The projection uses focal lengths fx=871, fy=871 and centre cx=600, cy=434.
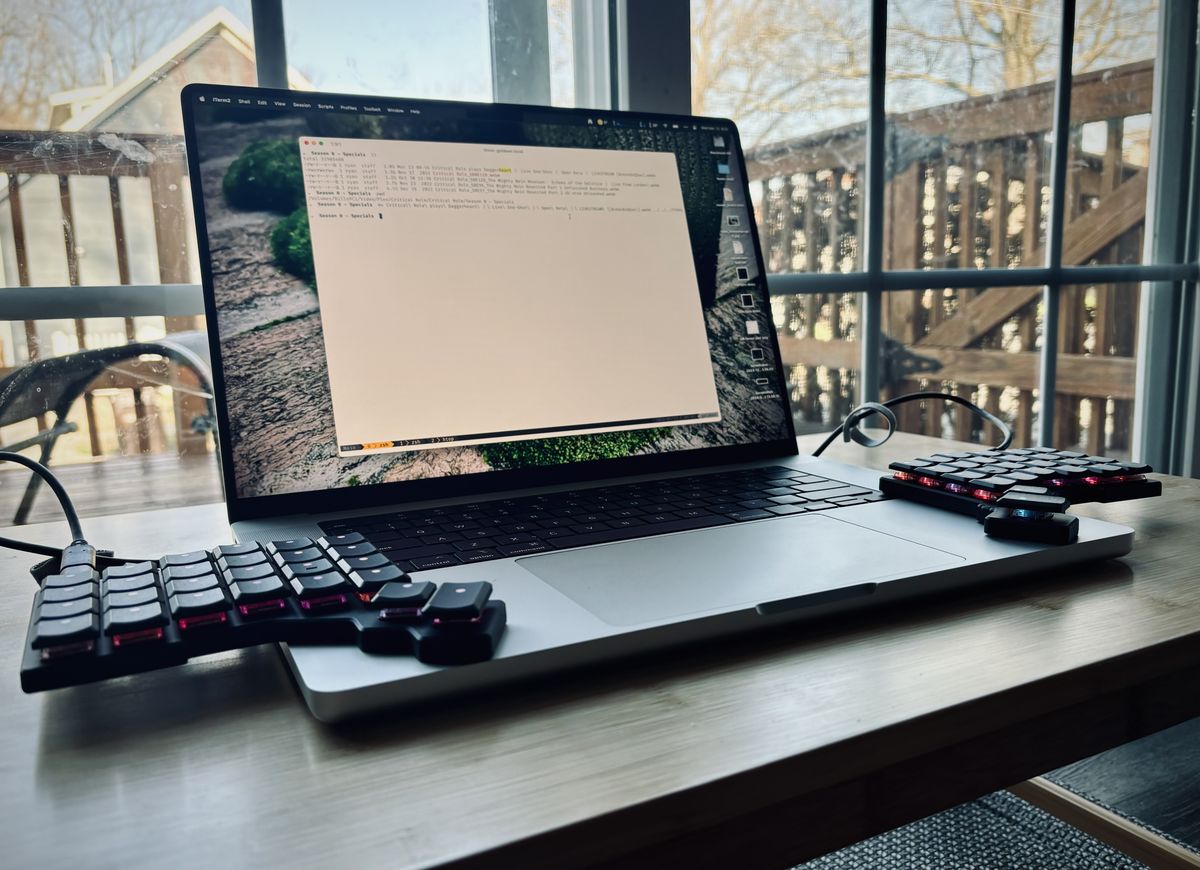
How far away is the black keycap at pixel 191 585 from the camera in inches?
15.7

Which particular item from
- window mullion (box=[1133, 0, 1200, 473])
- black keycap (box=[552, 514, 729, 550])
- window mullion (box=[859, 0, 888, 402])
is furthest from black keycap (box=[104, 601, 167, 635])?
window mullion (box=[1133, 0, 1200, 473])

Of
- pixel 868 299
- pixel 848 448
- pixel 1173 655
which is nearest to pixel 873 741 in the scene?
pixel 1173 655

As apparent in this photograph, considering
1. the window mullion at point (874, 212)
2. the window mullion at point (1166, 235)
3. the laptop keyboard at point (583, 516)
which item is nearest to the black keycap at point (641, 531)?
the laptop keyboard at point (583, 516)

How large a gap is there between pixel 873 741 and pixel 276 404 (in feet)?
1.58

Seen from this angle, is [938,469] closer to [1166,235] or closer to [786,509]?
[786,509]

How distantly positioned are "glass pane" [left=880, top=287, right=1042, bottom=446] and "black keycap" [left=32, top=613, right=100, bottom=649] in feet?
4.13

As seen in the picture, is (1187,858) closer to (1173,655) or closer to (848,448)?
(848,448)

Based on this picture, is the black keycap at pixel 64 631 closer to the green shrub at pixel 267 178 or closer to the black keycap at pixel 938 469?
the green shrub at pixel 267 178

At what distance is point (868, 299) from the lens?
1.36 metres

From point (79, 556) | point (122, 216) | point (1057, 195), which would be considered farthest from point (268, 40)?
point (1057, 195)

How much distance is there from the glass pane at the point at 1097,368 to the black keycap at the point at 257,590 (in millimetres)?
1568

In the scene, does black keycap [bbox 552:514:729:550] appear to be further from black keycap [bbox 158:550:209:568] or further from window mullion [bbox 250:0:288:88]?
window mullion [bbox 250:0:288:88]

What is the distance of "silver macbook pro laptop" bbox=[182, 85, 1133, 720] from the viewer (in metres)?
0.51

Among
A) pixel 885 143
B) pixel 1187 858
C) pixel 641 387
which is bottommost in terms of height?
pixel 1187 858
